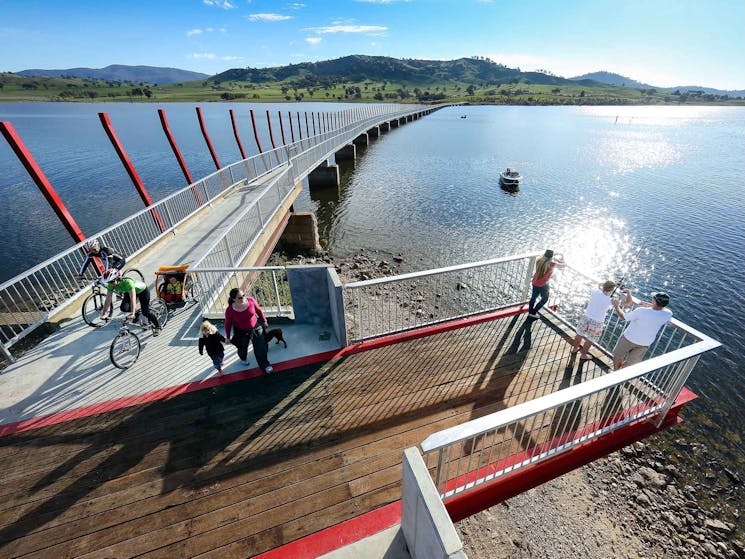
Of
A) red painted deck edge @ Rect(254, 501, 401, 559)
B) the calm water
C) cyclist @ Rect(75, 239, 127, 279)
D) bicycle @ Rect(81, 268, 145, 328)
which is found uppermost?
cyclist @ Rect(75, 239, 127, 279)

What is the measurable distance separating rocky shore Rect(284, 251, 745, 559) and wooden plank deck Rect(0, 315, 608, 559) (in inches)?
132

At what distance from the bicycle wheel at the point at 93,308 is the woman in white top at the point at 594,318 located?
10.2 metres

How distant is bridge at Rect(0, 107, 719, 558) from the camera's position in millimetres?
4074

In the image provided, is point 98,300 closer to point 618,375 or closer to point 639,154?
point 618,375

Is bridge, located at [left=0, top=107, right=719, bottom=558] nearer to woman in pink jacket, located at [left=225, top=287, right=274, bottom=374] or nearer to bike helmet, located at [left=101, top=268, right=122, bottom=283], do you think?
woman in pink jacket, located at [left=225, top=287, right=274, bottom=374]

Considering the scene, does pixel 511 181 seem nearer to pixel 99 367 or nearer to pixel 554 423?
pixel 554 423

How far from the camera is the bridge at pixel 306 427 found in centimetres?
407

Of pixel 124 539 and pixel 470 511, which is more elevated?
pixel 124 539

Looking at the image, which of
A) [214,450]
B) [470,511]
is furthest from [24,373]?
[470,511]

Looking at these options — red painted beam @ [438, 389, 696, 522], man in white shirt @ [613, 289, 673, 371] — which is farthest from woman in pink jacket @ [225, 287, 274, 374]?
man in white shirt @ [613, 289, 673, 371]

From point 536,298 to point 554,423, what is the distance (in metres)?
2.96

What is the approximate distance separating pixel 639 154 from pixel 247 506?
6503 cm

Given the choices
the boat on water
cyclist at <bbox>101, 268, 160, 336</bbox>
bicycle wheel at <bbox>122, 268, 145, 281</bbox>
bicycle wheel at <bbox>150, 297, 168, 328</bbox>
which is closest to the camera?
cyclist at <bbox>101, 268, 160, 336</bbox>

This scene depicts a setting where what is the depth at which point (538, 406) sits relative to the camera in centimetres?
373
